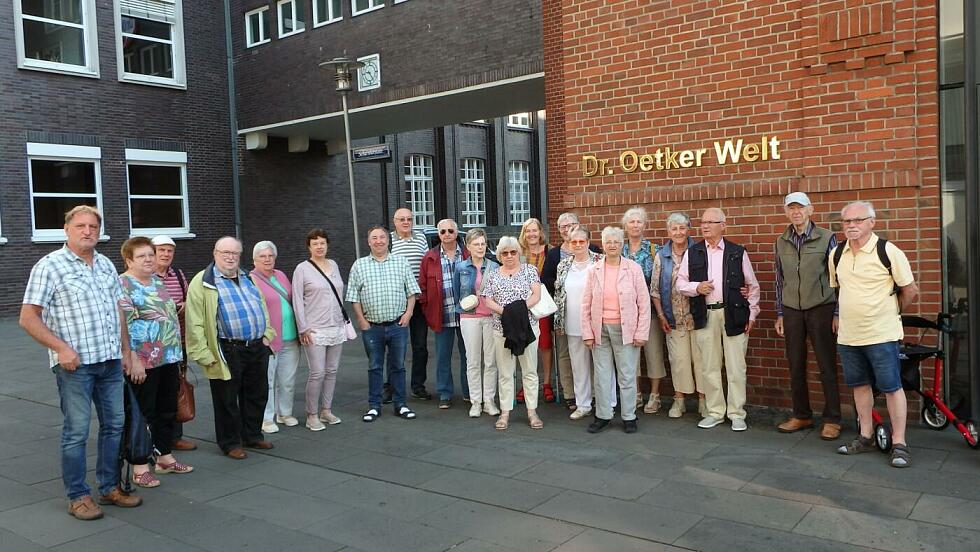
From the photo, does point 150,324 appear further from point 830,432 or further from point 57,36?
point 57,36

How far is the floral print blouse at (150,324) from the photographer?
18.1 feet

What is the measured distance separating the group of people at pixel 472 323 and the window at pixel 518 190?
929 inches

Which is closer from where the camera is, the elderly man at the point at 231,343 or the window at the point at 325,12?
the elderly man at the point at 231,343

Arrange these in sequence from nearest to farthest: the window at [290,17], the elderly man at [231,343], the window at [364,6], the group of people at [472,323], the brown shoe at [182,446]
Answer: the group of people at [472,323] → the elderly man at [231,343] → the brown shoe at [182,446] → the window at [364,6] → the window at [290,17]

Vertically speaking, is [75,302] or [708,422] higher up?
[75,302]

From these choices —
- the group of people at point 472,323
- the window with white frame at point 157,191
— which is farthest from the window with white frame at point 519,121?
the group of people at point 472,323

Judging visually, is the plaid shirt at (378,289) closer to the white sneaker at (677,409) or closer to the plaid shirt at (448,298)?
the plaid shirt at (448,298)

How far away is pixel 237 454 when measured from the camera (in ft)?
20.7

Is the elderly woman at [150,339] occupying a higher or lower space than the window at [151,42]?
lower

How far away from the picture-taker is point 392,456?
6.27m

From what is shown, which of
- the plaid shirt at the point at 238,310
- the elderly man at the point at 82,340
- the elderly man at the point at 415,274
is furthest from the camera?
the elderly man at the point at 415,274

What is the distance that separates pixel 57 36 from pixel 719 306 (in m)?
17.3

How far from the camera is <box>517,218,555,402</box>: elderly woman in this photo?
7.94 metres

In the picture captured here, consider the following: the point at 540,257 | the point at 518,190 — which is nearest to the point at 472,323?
the point at 540,257
